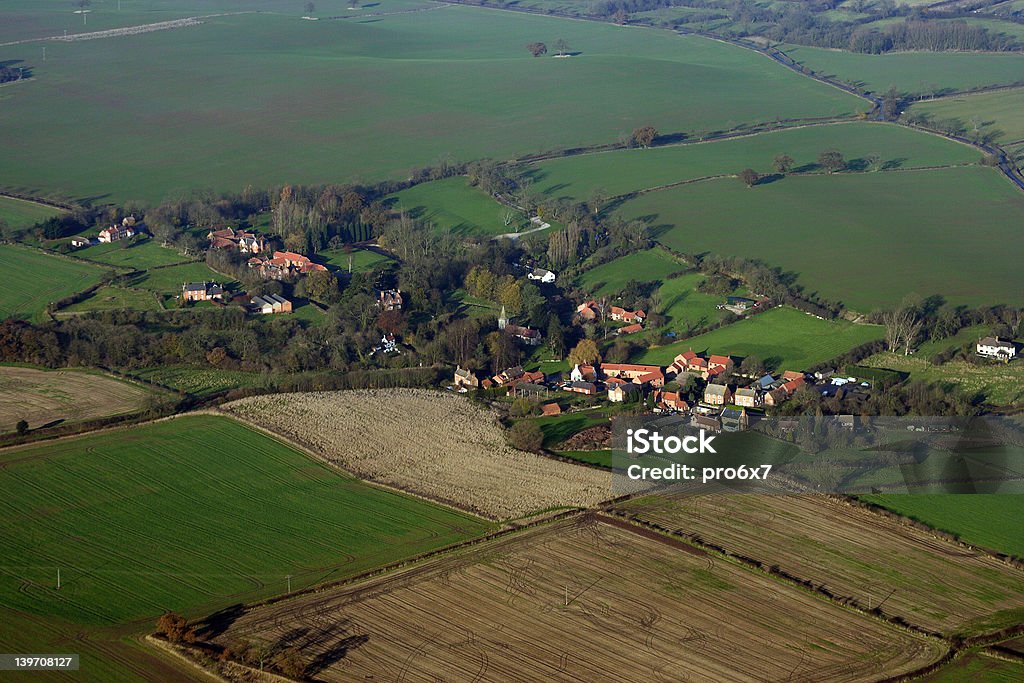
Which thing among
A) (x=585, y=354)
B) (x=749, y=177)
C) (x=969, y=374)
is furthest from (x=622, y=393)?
(x=749, y=177)

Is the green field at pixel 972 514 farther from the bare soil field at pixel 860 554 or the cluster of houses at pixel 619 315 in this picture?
the cluster of houses at pixel 619 315

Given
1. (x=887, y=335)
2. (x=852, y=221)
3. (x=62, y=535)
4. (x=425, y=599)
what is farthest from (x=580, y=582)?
(x=852, y=221)

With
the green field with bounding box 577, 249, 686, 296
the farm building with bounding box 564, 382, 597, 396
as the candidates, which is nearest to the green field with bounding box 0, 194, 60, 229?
the green field with bounding box 577, 249, 686, 296

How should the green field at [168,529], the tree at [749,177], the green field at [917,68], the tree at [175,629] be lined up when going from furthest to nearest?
1. the green field at [917,68]
2. the tree at [749,177]
3. the green field at [168,529]
4. the tree at [175,629]

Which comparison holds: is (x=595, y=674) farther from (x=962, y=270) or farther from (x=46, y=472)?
(x=962, y=270)

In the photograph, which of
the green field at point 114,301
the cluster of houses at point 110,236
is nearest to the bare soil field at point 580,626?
the green field at point 114,301

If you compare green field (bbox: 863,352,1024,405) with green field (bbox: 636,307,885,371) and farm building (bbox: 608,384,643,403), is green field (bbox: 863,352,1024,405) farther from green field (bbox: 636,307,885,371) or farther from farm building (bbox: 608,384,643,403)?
farm building (bbox: 608,384,643,403)

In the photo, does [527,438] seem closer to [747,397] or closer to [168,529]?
[747,397]
